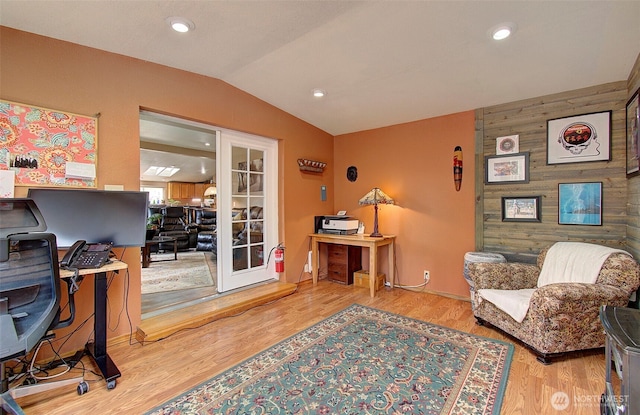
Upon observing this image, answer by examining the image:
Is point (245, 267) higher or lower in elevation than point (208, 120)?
lower

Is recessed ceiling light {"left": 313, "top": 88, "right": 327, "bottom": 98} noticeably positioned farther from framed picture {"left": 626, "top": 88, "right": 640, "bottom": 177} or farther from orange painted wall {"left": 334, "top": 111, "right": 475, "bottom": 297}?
framed picture {"left": 626, "top": 88, "right": 640, "bottom": 177}

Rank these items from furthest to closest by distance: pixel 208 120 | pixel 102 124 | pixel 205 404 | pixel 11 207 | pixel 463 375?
pixel 208 120
pixel 102 124
pixel 463 375
pixel 205 404
pixel 11 207

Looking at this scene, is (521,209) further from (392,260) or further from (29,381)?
(29,381)

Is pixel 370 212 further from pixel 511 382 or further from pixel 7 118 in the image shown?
pixel 7 118

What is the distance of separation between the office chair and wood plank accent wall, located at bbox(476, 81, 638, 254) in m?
3.82

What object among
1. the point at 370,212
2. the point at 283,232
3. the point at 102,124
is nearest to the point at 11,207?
the point at 102,124

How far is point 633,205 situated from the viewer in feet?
7.78

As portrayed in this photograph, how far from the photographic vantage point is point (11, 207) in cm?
149

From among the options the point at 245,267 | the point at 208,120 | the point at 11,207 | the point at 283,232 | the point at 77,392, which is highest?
the point at 208,120

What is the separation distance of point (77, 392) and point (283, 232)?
248cm

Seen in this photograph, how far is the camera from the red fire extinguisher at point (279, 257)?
381 cm

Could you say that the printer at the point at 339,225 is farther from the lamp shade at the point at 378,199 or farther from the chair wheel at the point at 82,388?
the chair wheel at the point at 82,388

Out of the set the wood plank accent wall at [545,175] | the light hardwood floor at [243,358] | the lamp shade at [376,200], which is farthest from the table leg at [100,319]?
the wood plank accent wall at [545,175]

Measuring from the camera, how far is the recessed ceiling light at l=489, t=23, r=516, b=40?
2.05 m
